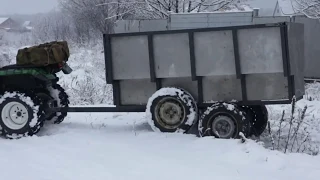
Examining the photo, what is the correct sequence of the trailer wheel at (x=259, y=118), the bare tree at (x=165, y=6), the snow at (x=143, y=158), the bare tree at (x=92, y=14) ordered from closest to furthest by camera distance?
1. the snow at (x=143, y=158)
2. the trailer wheel at (x=259, y=118)
3. the bare tree at (x=165, y=6)
4. the bare tree at (x=92, y=14)

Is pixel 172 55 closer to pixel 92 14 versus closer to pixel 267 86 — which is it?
pixel 267 86

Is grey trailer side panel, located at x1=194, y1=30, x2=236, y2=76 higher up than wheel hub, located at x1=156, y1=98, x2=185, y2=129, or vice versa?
grey trailer side panel, located at x1=194, y1=30, x2=236, y2=76

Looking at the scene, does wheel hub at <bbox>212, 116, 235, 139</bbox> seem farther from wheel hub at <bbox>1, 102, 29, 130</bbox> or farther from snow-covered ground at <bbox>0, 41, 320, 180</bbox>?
wheel hub at <bbox>1, 102, 29, 130</bbox>

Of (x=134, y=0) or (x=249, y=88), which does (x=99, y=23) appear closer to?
(x=134, y=0)

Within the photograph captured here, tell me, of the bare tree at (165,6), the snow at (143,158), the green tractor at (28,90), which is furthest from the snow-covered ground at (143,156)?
the bare tree at (165,6)

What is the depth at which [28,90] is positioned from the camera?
25.0 ft

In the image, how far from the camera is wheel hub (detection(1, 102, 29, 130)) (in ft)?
24.5

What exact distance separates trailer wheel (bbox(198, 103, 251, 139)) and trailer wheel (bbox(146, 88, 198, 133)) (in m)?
0.23

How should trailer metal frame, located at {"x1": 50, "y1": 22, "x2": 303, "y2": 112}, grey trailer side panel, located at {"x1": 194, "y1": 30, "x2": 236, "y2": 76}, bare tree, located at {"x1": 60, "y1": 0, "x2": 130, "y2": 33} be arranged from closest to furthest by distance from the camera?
trailer metal frame, located at {"x1": 50, "y1": 22, "x2": 303, "y2": 112} < grey trailer side panel, located at {"x1": 194, "y1": 30, "x2": 236, "y2": 76} < bare tree, located at {"x1": 60, "y1": 0, "x2": 130, "y2": 33}

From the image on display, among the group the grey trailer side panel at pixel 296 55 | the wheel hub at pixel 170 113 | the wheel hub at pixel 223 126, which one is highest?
the grey trailer side panel at pixel 296 55

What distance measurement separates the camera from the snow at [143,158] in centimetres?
514

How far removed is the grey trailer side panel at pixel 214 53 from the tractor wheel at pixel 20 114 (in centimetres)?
274

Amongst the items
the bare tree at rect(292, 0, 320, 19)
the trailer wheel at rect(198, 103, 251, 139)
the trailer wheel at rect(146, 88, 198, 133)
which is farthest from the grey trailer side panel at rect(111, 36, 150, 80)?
the bare tree at rect(292, 0, 320, 19)

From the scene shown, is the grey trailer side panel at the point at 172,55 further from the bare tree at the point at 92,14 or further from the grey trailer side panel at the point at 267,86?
the bare tree at the point at 92,14
